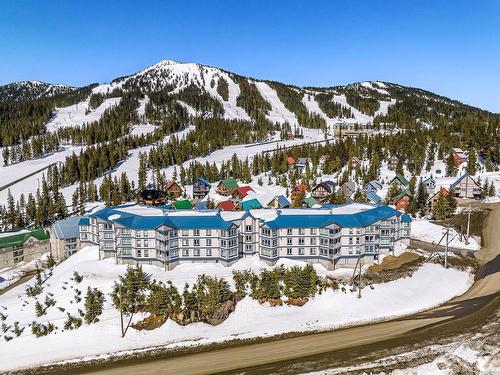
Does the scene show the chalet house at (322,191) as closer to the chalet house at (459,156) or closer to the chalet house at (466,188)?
the chalet house at (466,188)

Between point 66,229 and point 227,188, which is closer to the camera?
point 66,229

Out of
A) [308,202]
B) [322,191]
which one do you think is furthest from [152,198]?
[322,191]

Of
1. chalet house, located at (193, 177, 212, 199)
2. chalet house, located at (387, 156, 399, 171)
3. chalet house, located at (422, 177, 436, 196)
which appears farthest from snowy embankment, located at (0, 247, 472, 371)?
chalet house, located at (387, 156, 399, 171)

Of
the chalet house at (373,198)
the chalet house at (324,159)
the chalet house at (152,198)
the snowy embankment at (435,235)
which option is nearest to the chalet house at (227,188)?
the chalet house at (152,198)

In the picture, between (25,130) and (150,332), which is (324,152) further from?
(25,130)

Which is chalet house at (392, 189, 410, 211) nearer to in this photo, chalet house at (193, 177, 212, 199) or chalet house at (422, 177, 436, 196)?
chalet house at (422, 177, 436, 196)

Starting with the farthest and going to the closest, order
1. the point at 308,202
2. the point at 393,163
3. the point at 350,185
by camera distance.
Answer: the point at 393,163
the point at 350,185
the point at 308,202

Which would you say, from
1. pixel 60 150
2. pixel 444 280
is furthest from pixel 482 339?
pixel 60 150

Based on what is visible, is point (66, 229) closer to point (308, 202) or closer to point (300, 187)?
point (308, 202)
